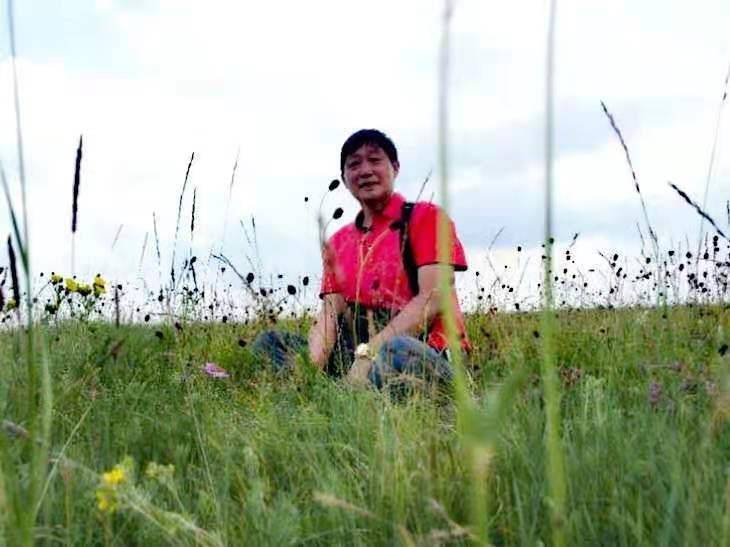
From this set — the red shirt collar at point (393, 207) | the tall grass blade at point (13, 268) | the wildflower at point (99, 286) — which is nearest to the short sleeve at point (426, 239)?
the red shirt collar at point (393, 207)

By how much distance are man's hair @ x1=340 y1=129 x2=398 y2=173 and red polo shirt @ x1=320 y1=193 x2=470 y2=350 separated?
0.22m

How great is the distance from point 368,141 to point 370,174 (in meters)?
0.18

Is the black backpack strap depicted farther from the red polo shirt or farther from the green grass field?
the green grass field

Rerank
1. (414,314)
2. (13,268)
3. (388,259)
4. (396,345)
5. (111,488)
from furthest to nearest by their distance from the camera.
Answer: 1. (388,259)
2. (414,314)
3. (396,345)
4. (111,488)
5. (13,268)

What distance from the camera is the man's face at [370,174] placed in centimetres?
429

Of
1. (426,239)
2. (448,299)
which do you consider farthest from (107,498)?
(426,239)

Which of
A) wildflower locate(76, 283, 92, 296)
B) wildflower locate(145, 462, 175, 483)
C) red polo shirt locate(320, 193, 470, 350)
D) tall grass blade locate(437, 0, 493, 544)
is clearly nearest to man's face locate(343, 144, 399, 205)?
red polo shirt locate(320, 193, 470, 350)

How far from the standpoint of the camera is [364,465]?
188 cm

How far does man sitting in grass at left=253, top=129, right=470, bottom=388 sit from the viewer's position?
396cm

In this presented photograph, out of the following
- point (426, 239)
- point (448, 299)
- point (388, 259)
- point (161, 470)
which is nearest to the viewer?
point (448, 299)

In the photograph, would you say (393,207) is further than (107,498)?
Yes

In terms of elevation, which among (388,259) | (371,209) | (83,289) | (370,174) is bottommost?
(83,289)

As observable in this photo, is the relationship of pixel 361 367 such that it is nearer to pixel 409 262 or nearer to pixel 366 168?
pixel 409 262

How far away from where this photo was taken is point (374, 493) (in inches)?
64.5
